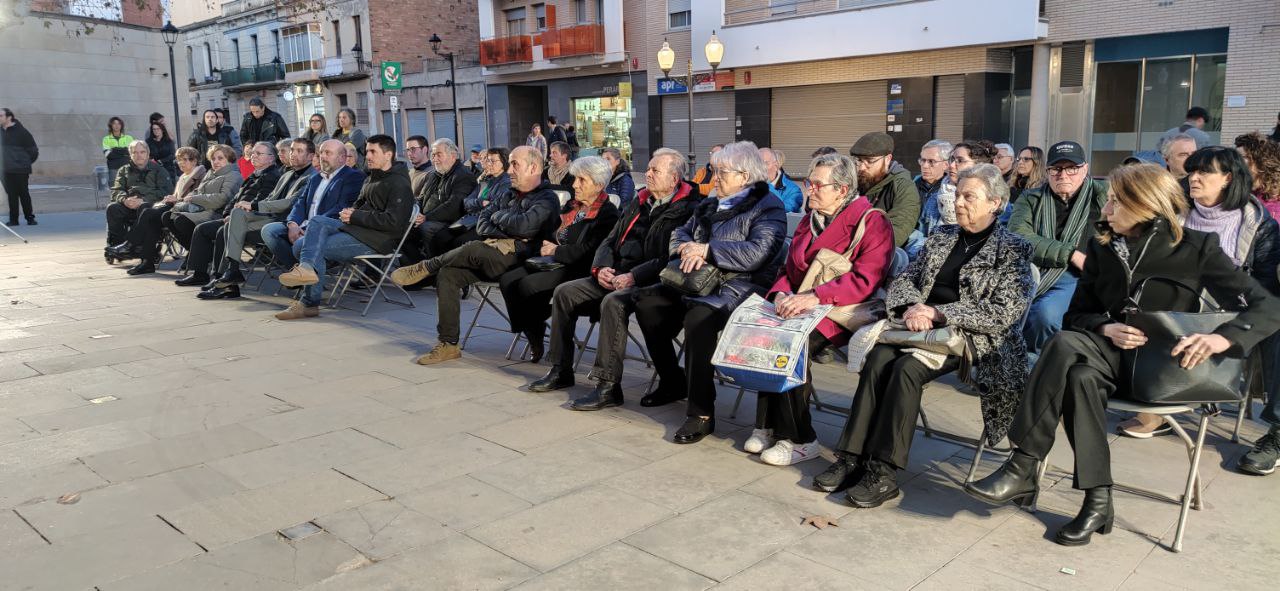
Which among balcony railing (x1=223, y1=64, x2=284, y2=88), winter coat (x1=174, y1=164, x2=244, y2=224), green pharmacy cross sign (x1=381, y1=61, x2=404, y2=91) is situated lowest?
winter coat (x1=174, y1=164, x2=244, y2=224)

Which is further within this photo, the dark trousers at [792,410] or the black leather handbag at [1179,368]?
the dark trousers at [792,410]

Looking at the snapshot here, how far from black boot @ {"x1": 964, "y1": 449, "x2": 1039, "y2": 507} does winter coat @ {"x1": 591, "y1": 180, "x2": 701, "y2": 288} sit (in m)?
2.20

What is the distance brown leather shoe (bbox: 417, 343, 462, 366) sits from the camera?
20.6 ft

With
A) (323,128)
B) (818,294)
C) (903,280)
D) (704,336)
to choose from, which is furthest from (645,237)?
(323,128)

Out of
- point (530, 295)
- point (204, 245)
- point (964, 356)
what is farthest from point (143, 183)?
point (964, 356)

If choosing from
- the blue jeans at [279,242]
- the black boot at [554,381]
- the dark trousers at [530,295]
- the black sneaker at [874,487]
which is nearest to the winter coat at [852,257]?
the black sneaker at [874,487]

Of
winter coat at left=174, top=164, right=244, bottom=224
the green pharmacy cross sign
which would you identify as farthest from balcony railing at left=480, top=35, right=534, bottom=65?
winter coat at left=174, top=164, right=244, bottom=224

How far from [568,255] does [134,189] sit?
26.4ft

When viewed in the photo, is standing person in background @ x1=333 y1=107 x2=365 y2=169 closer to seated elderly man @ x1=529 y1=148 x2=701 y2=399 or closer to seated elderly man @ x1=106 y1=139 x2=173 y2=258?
seated elderly man @ x1=106 y1=139 x2=173 y2=258

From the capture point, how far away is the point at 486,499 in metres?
3.88

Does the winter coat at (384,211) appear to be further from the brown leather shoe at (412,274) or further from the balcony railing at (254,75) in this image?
the balcony railing at (254,75)

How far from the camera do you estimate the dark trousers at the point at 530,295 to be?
598 centimetres

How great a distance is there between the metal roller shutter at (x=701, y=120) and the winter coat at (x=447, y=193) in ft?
67.3

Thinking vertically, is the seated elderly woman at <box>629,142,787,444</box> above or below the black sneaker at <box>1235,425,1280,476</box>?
above
